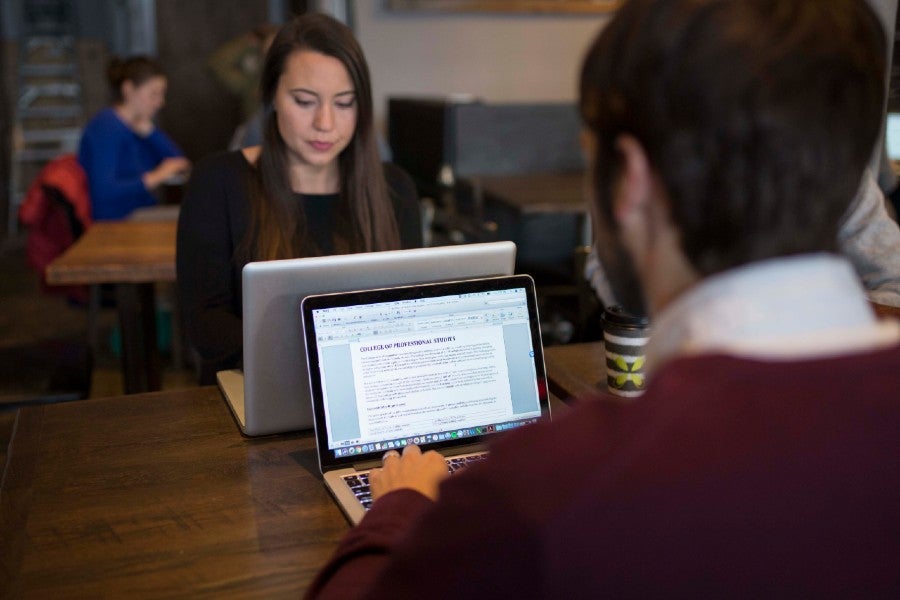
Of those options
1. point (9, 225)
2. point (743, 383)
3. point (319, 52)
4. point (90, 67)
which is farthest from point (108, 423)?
point (90, 67)

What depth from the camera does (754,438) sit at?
2.04 feet

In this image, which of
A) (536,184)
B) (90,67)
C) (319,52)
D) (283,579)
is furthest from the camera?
(90,67)

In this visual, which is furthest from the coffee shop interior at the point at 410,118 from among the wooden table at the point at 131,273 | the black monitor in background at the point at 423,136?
the wooden table at the point at 131,273

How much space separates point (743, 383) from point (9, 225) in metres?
7.36

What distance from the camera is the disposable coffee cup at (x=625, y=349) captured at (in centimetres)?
148

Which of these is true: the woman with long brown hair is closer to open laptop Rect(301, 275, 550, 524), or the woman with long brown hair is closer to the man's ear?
open laptop Rect(301, 275, 550, 524)

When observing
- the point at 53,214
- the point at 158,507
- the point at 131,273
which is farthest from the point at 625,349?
the point at 53,214

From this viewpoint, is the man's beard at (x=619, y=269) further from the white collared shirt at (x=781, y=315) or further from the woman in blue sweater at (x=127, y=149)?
the woman in blue sweater at (x=127, y=149)

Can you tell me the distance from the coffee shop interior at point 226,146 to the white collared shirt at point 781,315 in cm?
23

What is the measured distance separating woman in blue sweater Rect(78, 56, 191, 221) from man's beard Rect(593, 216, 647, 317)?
3.66 m

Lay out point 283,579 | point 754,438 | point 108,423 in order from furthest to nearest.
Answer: point 108,423, point 283,579, point 754,438

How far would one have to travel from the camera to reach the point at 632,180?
0.70m

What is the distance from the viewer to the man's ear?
0.69 metres

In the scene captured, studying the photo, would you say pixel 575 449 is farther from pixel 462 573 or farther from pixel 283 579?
pixel 283 579
